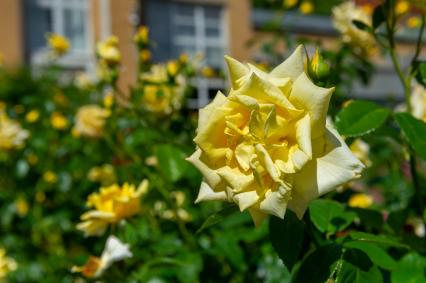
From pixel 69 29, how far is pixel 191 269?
795 centimetres

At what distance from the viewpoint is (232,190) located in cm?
51

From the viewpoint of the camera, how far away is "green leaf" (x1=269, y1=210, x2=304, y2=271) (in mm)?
557

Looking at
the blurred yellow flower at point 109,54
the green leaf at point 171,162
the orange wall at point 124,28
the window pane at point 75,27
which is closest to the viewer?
the green leaf at point 171,162

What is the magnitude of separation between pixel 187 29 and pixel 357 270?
29.7ft

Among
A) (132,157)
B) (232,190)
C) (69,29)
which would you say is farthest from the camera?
(69,29)

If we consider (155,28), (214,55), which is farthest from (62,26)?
(214,55)

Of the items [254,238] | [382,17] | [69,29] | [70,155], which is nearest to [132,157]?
[254,238]

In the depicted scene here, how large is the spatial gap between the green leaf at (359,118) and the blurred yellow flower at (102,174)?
891mm

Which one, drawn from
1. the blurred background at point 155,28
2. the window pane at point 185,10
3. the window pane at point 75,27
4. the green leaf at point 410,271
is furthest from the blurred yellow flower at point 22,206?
the window pane at point 185,10

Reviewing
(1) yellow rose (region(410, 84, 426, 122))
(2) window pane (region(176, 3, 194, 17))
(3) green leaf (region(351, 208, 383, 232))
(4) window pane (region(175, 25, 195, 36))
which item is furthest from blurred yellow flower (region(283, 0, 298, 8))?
(2) window pane (region(176, 3, 194, 17))

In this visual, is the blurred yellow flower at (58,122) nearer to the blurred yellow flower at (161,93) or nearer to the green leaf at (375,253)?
the blurred yellow flower at (161,93)

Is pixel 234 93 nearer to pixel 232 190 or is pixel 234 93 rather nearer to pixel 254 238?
pixel 232 190

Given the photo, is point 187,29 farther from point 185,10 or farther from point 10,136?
point 10,136

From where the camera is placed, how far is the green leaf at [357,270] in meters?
0.54
